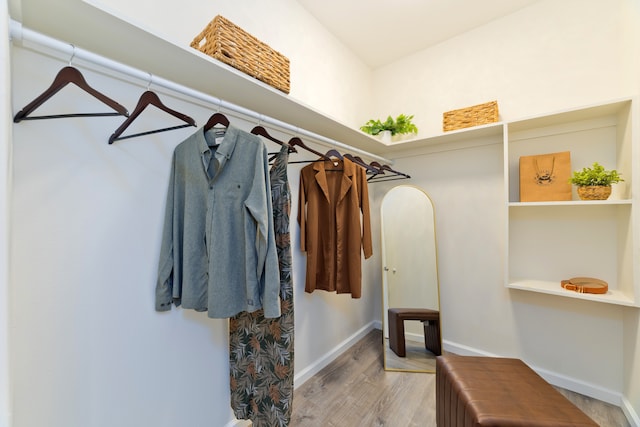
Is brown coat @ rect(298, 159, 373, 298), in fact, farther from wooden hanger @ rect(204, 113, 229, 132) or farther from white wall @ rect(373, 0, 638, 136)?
white wall @ rect(373, 0, 638, 136)

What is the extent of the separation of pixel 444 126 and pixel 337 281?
5.21 feet

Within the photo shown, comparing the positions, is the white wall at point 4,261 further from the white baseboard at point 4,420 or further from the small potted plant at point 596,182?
the small potted plant at point 596,182

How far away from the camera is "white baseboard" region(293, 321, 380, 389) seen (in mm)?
1933

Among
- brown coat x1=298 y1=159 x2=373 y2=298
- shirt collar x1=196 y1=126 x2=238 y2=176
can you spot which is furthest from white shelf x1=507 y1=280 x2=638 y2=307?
shirt collar x1=196 y1=126 x2=238 y2=176

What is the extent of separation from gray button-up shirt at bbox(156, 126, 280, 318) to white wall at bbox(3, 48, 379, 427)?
0.31ft

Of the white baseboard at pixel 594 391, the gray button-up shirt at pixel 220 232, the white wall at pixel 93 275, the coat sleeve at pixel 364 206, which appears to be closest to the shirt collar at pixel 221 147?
the gray button-up shirt at pixel 220 232

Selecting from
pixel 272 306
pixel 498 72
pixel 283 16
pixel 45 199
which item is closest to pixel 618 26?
pixel 498 72

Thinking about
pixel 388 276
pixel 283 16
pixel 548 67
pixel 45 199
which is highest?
pixel 283 16

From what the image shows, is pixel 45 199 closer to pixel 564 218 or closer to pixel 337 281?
pixel 337 281

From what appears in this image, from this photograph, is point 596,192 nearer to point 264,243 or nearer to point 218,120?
point 264,243

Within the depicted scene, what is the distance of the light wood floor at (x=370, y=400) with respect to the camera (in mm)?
1592

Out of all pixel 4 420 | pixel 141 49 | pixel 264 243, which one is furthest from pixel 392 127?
pixel 4 420

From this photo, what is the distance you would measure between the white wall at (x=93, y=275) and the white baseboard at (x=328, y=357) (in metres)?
0.72

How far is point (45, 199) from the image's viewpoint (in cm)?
92
